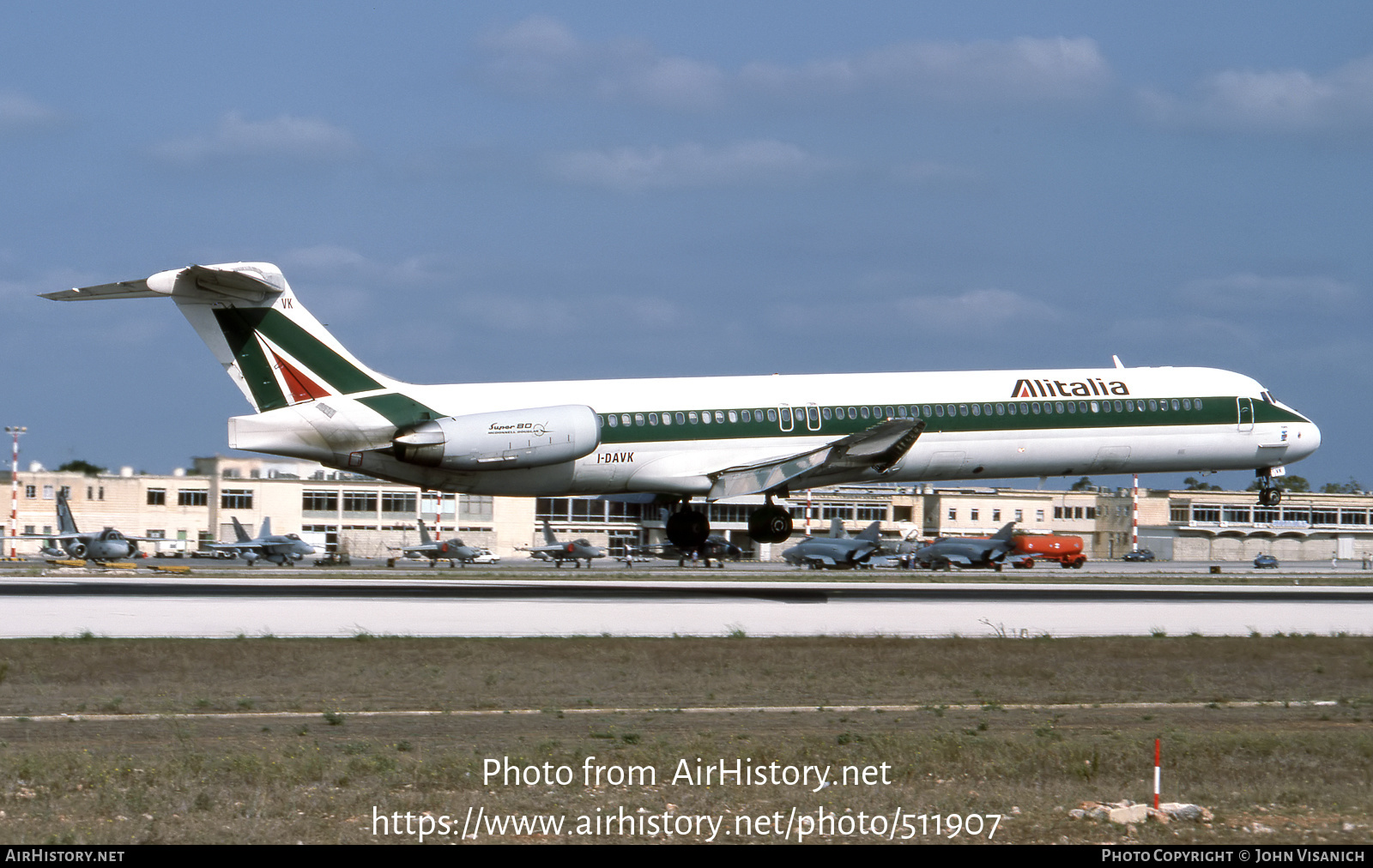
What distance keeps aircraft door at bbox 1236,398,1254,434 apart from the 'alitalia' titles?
12.7ft

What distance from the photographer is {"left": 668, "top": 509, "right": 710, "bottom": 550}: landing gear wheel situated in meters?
40.2

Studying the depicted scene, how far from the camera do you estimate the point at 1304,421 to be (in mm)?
44000

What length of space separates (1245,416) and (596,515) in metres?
88.2

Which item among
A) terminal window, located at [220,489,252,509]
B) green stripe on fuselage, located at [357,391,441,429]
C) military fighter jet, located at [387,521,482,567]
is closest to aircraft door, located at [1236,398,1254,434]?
green stripe on fuselage, located at [357,391,441,429]

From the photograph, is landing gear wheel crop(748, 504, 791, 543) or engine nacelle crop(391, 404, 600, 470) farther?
landing gear wheel crop(748, 504, 791, 543)

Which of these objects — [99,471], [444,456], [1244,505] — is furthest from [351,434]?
[1244,505]

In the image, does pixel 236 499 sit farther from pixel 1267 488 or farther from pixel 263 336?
pixel 1267 488

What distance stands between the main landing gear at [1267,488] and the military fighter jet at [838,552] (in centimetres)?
3950

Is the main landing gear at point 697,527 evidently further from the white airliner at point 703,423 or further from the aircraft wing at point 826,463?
the aircraft wing at point 826,463

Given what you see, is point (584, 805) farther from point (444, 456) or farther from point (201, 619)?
point (444, 456)

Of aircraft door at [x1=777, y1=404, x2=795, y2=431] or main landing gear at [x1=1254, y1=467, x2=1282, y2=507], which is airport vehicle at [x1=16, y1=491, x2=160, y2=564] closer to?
aircraft door at [x1=777, y1=404, x2=795, y2=431]

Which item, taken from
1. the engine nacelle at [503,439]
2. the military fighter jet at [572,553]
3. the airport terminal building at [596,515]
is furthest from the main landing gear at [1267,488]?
the military fighter jet at [572,553]

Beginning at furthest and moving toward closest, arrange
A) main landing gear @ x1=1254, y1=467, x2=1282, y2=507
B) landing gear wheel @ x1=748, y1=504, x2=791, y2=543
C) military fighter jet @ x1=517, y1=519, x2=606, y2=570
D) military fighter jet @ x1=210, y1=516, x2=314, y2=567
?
military fighter jet @ x1=517, y1=519, x2=606, y2=570 → military fighter jet @ x1=210, y1=516, x2=314, y2=567 → main landing gear @ x1=1254, y1=467, x2=1282, y2=507 → landing gear wheel @ x1=748, y1=504, x2=791, y2=543
